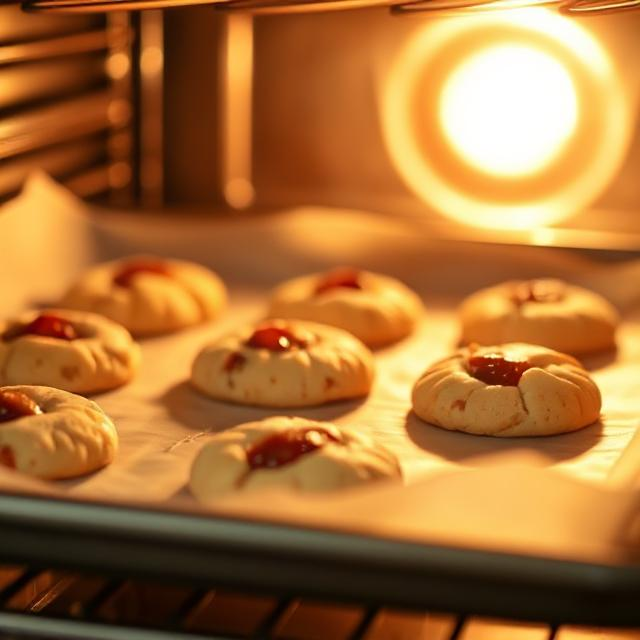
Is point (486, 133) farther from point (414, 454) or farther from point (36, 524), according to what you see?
point (36, 524)

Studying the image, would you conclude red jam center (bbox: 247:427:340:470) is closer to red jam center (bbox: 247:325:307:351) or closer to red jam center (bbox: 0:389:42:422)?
red jam center (bbox: 0:389:42:422)

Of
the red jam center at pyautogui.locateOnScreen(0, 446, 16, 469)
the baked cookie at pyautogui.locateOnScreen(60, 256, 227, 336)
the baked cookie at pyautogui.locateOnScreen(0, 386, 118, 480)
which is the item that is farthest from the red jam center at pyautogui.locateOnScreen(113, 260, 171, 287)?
the red jam center at pyautogui.locateOnScreen(0, 446, 16, 469)

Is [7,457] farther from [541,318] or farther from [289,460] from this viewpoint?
[541,318]

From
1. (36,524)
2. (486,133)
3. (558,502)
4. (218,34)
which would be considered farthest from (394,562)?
Answer: (218,34)

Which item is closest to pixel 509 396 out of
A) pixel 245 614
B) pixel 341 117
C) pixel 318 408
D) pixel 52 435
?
pixel 318 408

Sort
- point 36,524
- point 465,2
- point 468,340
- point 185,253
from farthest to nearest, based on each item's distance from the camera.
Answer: point 185,253 → point 468,340 → point 465,2 → point 36,524

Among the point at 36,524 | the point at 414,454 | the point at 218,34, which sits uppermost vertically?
the point at 218,34

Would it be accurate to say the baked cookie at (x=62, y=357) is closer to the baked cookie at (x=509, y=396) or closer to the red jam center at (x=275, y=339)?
the red jam center at (x=275, y=339)
